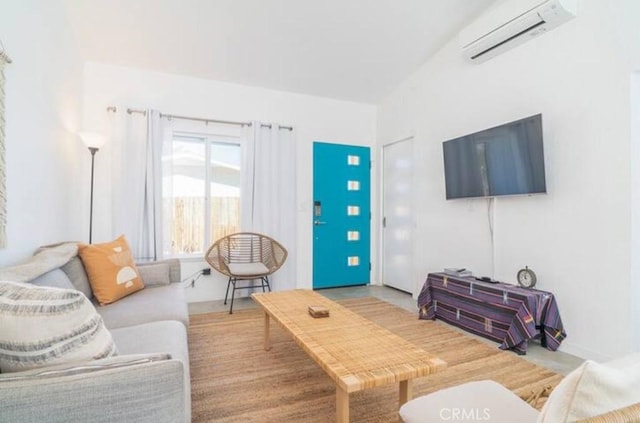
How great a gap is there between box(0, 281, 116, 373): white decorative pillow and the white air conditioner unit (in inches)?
133

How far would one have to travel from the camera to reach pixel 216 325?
305 centimetres

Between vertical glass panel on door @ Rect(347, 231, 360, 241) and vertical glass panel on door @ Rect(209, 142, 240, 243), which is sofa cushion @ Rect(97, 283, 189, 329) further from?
vertical glass panel on door @ Rect(347, 231, 360, 241)

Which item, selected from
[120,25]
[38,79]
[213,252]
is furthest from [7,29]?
[213,252]

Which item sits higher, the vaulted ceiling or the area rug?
the vaulted ceiling

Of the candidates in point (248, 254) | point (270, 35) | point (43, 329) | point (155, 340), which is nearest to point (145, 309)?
point (155, 340)

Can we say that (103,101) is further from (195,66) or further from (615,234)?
(615,234)

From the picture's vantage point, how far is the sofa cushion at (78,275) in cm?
218

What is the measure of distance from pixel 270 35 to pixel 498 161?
252 cm

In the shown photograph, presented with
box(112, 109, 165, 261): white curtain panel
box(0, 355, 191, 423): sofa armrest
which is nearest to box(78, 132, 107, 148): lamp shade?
box(112, 109, 165, 261): white curtain panel

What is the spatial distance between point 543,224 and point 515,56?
1.51m

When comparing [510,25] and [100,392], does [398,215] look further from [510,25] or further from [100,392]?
[100,392]

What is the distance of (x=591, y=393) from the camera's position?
65 cm

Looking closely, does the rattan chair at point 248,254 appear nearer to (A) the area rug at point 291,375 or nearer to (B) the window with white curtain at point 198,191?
(B) the window with white curtain at point 198,191

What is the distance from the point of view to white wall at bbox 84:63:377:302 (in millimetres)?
3525
